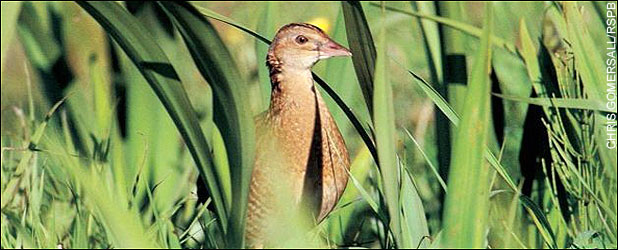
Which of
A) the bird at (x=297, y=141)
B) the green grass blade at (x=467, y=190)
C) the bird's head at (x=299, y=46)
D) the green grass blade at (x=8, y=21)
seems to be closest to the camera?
the green grass blade at (x=467, y=190)

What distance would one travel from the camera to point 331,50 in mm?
1643

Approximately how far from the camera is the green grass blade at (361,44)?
4.20 ft

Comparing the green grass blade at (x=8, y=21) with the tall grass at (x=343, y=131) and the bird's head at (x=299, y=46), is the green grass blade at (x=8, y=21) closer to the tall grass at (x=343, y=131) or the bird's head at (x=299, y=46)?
the tall grass at (x=343, y=131)

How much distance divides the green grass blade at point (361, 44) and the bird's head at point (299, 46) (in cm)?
36

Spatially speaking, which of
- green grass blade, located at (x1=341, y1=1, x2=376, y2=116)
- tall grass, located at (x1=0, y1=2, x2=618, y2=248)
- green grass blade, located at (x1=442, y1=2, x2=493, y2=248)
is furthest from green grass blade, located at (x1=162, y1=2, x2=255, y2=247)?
green grass blade, located at (x1=442, y1=2, x2=493, y2=248)

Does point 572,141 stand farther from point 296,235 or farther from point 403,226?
point 296,235

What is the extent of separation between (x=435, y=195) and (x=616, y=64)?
0.40 metres

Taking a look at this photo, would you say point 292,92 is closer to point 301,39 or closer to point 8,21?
point 301,39

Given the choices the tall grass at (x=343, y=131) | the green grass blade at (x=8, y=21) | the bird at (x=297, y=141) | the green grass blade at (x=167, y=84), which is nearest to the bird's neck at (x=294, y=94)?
the bird at (x=297, y=141)

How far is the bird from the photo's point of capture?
1522mm

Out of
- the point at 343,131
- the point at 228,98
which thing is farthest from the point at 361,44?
the point at 343,131

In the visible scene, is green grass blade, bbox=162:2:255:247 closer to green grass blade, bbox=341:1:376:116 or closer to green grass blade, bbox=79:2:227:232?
green grass blade, bbox=79:2:227:232

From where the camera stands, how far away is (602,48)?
85.6 inches

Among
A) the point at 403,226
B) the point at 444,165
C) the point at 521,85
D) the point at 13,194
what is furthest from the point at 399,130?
the point at 403,226
